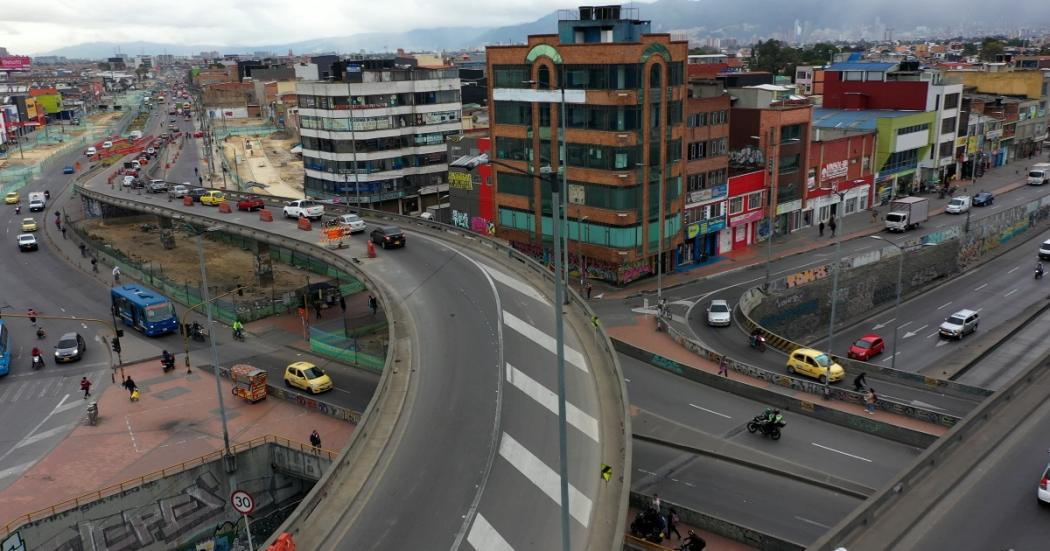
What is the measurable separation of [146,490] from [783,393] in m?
32.8

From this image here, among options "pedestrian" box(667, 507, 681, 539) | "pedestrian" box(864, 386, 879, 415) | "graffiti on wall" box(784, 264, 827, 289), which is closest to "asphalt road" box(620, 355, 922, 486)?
"pedestrian" box(864, 386, 879, 415)

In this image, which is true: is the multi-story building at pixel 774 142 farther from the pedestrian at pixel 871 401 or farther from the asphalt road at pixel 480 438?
the asphalt road at pixel 480 438

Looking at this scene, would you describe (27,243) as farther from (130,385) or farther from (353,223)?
(130,385)

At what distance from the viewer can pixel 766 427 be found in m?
37.2

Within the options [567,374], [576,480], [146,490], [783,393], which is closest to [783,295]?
[783,393]

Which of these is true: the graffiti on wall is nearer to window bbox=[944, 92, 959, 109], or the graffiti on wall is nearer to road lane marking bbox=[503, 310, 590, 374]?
road lane marking bbox=[503, 310, 590, 374]

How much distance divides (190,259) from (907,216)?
7684 centimetres

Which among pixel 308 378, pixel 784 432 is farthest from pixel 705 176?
pixel 308 378

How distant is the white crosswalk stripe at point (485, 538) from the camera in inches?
851

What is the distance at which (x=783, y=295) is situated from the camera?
202 feet

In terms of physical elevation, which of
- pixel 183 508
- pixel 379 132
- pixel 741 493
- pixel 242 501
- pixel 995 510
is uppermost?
pixel 379 132

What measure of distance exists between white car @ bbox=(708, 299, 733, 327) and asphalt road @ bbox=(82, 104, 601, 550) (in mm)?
16602

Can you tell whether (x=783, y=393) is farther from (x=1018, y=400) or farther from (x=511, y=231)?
(x=511, y=231)

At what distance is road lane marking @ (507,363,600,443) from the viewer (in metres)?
27.8
